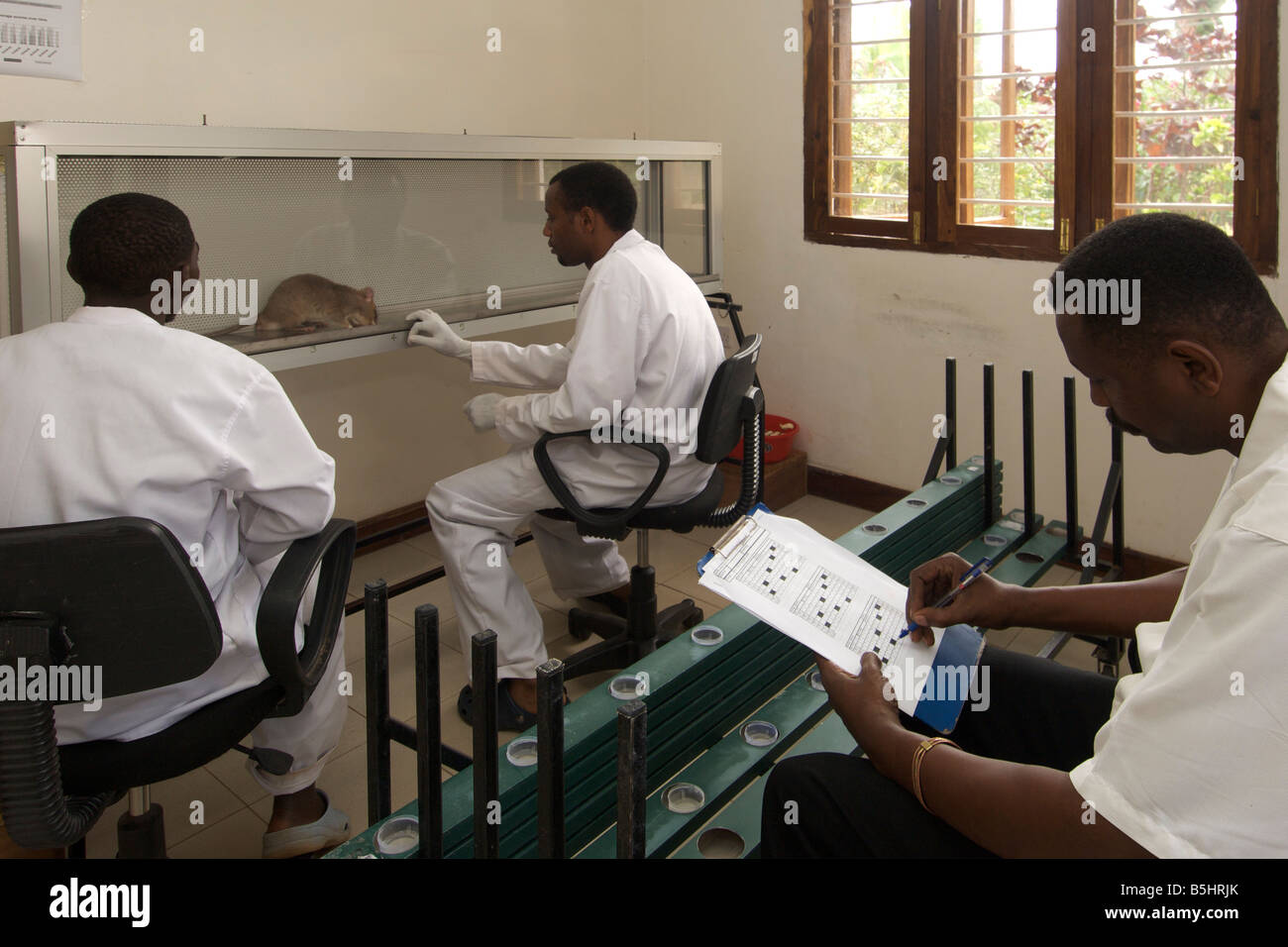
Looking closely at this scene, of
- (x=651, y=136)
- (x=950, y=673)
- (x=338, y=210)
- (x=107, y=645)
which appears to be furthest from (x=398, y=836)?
(x=651, y=136)

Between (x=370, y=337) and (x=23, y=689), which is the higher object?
(x=370, y=337)

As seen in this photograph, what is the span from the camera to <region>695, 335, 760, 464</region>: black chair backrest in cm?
237

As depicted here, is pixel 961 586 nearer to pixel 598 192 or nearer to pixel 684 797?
pixel 684 797

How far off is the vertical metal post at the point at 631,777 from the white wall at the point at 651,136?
8.33ft

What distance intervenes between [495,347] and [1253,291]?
2013 millimetres

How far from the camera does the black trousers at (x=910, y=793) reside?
1.12m

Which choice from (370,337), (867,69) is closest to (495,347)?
(370,337)

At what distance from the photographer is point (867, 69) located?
3.65 m

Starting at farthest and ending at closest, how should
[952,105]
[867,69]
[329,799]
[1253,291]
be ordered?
1. [867,69]
2. [952,105]
3. [329,799]
4. [1253,291]

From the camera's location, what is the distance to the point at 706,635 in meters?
1.54

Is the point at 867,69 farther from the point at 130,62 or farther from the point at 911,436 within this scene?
the point at 130,62

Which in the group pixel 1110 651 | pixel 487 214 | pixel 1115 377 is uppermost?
pixel 487 214

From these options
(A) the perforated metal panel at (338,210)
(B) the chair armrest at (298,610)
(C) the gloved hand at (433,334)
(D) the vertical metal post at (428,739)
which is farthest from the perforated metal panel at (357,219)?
(D) the vertical metal post at (428,739)

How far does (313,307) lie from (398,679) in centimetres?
100
